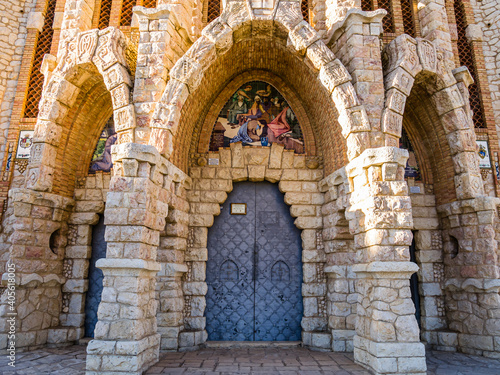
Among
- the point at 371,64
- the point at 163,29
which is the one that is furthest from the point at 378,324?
the point at 163,29

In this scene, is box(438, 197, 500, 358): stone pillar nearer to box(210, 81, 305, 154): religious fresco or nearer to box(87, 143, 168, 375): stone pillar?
box(210, 81, 305, 154): religious fresco

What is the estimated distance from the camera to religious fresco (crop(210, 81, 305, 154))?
23.7 ft

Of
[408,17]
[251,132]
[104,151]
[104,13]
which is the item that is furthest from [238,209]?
[408,17]

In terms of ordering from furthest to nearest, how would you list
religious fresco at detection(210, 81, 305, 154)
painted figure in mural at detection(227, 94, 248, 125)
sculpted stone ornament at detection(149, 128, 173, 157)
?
painted figure in mural at detection(227, 94, 248, 125) → religious fresco at detection(210, 81, 305, 154) → sculpted stone ornament at detection(149, 128, 173, 157)

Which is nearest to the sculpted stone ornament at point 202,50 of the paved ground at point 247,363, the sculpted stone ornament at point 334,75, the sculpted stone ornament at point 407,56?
the sculpted stone ornament at point 334,75

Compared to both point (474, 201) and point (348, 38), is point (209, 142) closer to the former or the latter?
point (348, 38)

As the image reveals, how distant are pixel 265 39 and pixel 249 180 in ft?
8.88

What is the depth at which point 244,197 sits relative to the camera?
7.03 meters

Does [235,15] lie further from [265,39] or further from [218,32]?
[265,39]

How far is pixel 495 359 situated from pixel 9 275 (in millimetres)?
8092

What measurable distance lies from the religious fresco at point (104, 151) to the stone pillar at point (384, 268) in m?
4.96

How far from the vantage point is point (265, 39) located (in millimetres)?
6316

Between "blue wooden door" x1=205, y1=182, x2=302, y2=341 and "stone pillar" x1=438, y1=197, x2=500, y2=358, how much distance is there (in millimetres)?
2810

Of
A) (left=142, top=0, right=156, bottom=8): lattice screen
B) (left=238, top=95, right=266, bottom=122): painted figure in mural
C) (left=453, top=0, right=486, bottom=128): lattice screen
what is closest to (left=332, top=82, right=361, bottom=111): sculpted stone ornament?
(left=238, top=95, right=266, bottom=122): painted figure in mural
